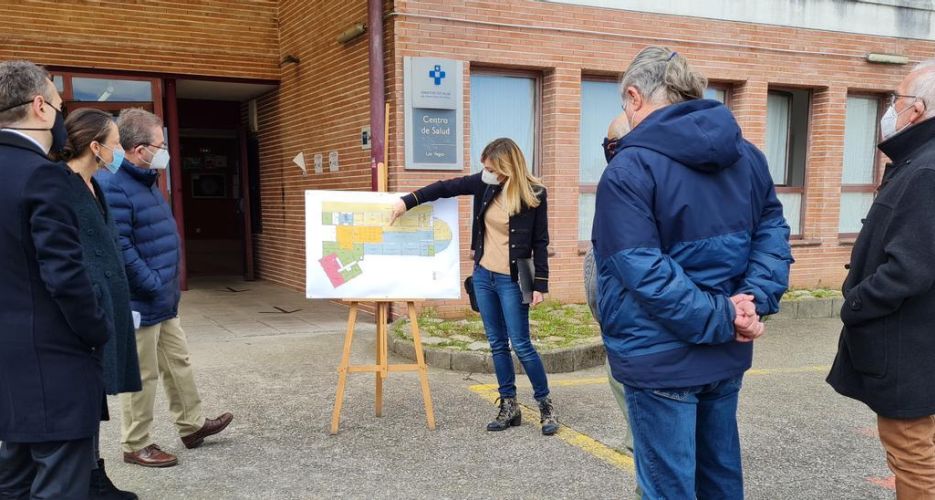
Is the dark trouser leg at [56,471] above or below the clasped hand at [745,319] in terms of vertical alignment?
below

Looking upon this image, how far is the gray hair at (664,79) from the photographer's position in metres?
2.27

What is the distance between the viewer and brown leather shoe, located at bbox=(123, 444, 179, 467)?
3908 millimetres

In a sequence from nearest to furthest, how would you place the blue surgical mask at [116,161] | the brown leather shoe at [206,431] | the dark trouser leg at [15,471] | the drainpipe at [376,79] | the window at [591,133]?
the dark trouser leg at [15,471], the blue surgical mask at [116,161], the brown leather shoe at [206,431], the drainpipe at [376,79], the window at [591,133]

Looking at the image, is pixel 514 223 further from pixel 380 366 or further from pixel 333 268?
pixel 380 366

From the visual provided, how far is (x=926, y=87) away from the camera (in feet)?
8.87

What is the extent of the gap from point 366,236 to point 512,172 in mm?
1116

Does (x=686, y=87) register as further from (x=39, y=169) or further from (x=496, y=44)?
(x=496, y=44)

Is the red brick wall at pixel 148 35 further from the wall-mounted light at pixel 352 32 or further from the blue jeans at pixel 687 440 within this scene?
the blue jeans at pixel 687 440

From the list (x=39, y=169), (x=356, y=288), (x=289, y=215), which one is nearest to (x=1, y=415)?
(x=39, y=169)

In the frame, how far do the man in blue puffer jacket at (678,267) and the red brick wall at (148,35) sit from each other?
9.00 metres

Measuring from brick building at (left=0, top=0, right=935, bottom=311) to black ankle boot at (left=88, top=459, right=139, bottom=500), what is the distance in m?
4.62

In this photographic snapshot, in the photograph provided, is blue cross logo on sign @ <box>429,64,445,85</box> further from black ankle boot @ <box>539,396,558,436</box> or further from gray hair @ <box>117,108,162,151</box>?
black ankle boot @ <box>539,396,558,436</box>

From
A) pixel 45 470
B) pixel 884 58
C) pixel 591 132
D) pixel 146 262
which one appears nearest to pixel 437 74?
pixel 591 132

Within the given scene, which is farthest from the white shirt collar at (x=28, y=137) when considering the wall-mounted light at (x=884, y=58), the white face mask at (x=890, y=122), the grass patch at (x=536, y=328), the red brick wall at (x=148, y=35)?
the wall-mounted light at (x=884, y=58)
